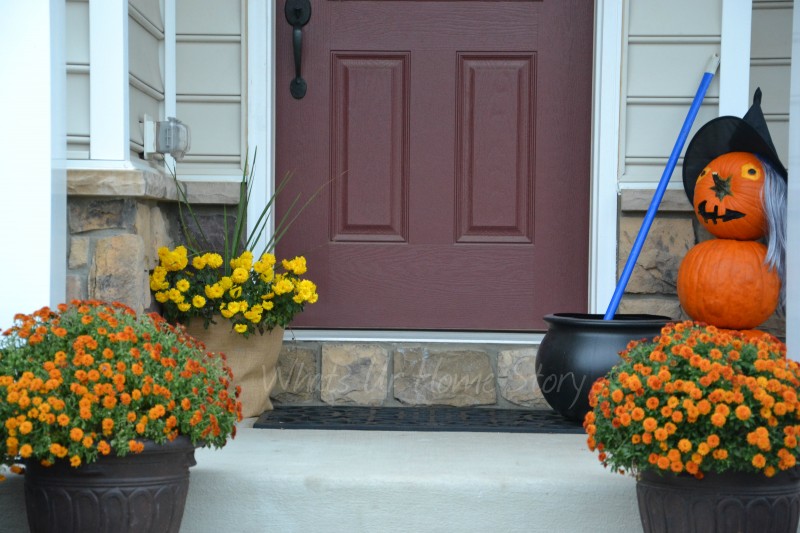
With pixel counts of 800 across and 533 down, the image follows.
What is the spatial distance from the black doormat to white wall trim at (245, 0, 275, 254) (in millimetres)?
599

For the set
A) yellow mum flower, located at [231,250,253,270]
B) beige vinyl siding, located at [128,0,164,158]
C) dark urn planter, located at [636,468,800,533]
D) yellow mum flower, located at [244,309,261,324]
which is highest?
beige vinyl siding, located at [128,0,164,158]

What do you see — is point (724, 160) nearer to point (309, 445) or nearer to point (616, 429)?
point (616, 429)

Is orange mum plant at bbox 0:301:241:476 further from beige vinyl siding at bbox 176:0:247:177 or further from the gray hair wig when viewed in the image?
the gray hair wig

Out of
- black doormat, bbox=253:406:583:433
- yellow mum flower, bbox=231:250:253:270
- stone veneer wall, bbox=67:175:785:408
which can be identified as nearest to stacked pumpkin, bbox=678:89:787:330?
stone veneer wall, bbox=67:175:785:408

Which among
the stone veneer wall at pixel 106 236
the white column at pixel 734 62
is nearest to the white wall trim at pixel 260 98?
the stone veneer wall at pixel 106 236

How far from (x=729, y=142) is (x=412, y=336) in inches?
48.2

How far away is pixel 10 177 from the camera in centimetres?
252

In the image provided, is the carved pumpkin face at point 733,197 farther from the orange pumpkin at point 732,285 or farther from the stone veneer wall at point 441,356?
the stone veneer wall at point 441,356

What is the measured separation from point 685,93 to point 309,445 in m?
1.69

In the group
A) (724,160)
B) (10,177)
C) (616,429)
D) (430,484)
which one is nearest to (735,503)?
(616,429)

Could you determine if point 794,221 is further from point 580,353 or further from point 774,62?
point 774,62

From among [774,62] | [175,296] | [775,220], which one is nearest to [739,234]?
[775,220]

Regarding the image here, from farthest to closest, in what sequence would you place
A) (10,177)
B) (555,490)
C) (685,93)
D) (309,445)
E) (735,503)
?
(685,93) < (309,445) < (10,177) < (555,490) < (735,503)

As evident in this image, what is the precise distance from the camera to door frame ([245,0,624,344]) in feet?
10.6
